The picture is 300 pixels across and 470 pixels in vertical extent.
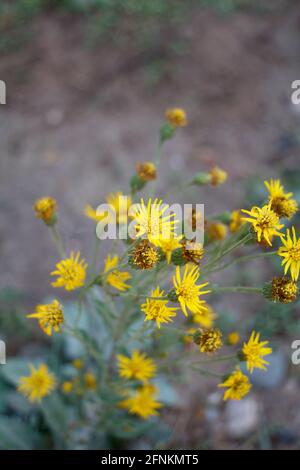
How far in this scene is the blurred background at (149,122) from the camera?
143 inches

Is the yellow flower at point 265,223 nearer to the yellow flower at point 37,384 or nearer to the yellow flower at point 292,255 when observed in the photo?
the yellow flower at point 292,255

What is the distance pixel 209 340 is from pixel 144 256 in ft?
1.59

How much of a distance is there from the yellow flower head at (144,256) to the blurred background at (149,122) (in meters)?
1.81

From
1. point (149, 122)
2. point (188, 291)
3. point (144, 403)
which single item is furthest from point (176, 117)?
point (149, 122)

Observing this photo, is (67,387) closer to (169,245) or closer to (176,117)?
(169,245)

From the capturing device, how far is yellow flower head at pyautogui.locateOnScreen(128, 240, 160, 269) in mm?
1783

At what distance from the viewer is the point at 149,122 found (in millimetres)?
5270

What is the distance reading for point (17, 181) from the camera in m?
4.80

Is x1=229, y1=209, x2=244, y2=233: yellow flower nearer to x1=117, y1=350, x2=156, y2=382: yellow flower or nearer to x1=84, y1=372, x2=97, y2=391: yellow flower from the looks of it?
x1=117, y1=350, x2=156, y2=382: yellow flower

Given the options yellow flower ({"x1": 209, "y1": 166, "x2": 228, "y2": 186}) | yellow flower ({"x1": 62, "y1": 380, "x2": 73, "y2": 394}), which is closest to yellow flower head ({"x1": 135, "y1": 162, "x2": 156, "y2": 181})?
yellow flower ({"x1": 209, "y1": 166, "x2": 228, "y2": 186})

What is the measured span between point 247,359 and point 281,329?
179 centimetres

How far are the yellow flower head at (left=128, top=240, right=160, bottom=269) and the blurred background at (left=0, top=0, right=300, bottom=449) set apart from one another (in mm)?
1813
